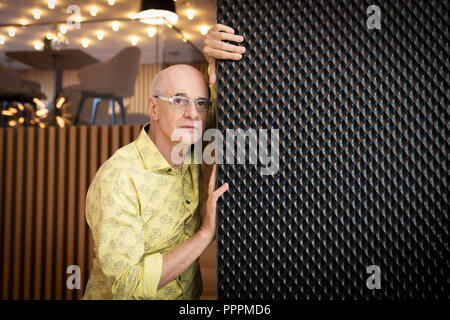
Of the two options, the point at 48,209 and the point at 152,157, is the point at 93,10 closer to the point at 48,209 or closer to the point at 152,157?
the point at 48,209

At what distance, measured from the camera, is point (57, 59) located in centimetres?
412

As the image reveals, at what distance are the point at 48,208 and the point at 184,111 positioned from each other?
2.50 metres

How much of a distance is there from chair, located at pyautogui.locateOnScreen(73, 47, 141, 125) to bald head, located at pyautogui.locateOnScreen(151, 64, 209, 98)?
2.54m

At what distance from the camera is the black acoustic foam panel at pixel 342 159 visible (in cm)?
84

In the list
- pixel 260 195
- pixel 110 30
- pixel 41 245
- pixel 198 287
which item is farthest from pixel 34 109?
pixel 260 195

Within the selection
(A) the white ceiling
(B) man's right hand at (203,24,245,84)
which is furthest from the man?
(A) the white ceiling

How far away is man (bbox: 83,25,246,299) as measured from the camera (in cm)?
106

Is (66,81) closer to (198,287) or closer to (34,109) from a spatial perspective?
(34,109)

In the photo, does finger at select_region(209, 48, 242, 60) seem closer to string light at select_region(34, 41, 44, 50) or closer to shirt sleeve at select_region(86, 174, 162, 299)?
shirt sleeve at select_region(86, 174, 162, 299)

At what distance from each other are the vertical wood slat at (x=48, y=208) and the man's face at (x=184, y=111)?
2163 mm

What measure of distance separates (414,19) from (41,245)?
129 inches

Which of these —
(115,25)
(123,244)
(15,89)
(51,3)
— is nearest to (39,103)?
(15,89)
